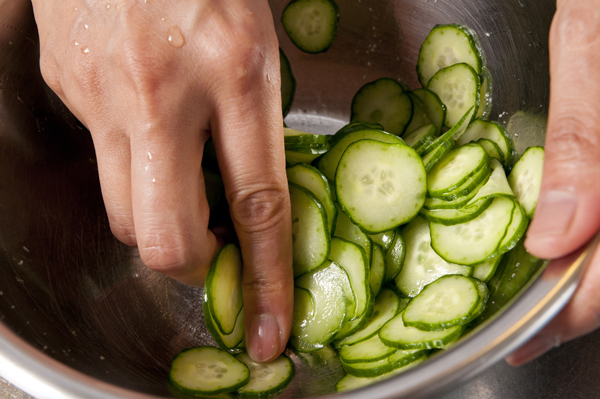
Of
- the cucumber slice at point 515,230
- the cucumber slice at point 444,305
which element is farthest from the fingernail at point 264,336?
the cucumber slice at point 515,230

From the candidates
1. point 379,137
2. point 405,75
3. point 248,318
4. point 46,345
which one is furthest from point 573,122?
point 46,345

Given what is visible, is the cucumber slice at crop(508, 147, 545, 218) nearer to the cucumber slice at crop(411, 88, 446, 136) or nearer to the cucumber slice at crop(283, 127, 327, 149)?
the cucumber slice at crop(411, 88, 446, 136)

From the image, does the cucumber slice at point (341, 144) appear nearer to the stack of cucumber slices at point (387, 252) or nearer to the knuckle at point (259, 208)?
the stack of cucumber slices at point (387, 252)

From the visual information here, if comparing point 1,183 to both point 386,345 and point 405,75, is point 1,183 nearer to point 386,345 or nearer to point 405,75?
point 386,345

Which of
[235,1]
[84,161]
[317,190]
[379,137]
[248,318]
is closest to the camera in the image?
[235,1]

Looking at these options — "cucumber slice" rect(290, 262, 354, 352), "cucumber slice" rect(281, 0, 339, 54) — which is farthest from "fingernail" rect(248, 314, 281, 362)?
"cucumber slice" rect(281, 0, 339, 54)
